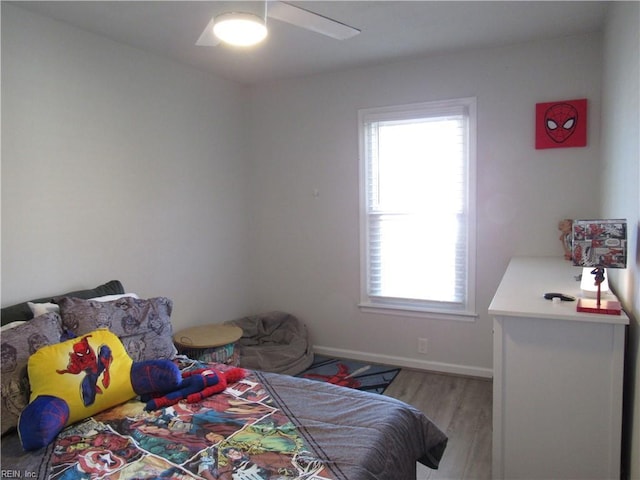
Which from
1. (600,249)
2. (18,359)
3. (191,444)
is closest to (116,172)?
(18,359)

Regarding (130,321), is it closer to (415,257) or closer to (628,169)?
(415,257)

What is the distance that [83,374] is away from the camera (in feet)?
6.04

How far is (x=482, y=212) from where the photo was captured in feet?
11.1

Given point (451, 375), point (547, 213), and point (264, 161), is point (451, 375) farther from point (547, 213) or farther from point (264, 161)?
point (264, 161)

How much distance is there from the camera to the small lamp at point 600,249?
1.82m

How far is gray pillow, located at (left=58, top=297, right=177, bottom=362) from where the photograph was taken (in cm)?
213

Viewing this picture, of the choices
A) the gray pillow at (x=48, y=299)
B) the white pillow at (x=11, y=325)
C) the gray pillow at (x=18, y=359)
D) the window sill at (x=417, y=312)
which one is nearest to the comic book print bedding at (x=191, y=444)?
the gray pillow at (x=18, y=359)

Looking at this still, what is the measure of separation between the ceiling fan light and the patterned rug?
2484 mm

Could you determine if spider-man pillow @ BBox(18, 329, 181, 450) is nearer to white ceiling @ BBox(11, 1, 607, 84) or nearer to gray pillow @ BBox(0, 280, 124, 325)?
gray pillow @ BBox(0, 280, 124, 325)

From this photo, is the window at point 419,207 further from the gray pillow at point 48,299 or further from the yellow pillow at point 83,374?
the yellow pillow at point 83,374

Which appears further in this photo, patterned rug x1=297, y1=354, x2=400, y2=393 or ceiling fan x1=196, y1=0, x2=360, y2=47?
patterned rug x1=297, y1=354, x2=400, y2=393

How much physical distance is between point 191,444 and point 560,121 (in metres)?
3.03

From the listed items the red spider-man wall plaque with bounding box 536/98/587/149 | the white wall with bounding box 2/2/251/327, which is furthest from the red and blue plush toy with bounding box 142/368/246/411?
the red spider-man wall plaque with bounding box 536/98/587/149

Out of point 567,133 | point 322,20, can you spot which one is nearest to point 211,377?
point 322,20
